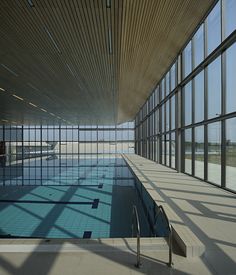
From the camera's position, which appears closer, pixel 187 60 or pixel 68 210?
pixel 68 210

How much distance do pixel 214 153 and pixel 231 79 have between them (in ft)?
6.27

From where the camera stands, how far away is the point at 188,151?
9.58 meters

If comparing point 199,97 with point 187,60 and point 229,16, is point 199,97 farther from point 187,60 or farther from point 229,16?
point 229,16

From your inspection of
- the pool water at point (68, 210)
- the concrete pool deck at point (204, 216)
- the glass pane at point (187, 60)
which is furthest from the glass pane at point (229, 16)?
the pool water at point (68, 210)

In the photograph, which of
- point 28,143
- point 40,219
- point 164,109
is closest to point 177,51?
point 164,109

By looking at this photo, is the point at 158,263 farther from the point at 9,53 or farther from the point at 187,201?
the point at 9,53

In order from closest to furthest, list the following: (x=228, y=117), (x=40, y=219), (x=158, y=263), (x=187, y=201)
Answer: (x=158, y=263) < (x=187, y=201) < (x=228, y=117) < (x=40, y=219)

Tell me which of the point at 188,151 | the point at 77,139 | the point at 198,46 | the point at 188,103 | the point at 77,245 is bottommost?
the point at 77,245

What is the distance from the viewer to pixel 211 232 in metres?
3.74

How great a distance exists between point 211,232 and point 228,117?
316 centimetres

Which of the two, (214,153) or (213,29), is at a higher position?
(213,29)

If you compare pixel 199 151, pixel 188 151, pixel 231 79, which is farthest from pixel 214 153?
pixel 188 151

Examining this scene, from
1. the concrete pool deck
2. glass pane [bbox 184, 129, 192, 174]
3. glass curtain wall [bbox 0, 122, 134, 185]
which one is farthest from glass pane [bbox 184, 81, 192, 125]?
glass curtain wall [bbox 0, 122, 134, 185]

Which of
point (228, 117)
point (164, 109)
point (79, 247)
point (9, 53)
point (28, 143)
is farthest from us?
point (28, 143)
